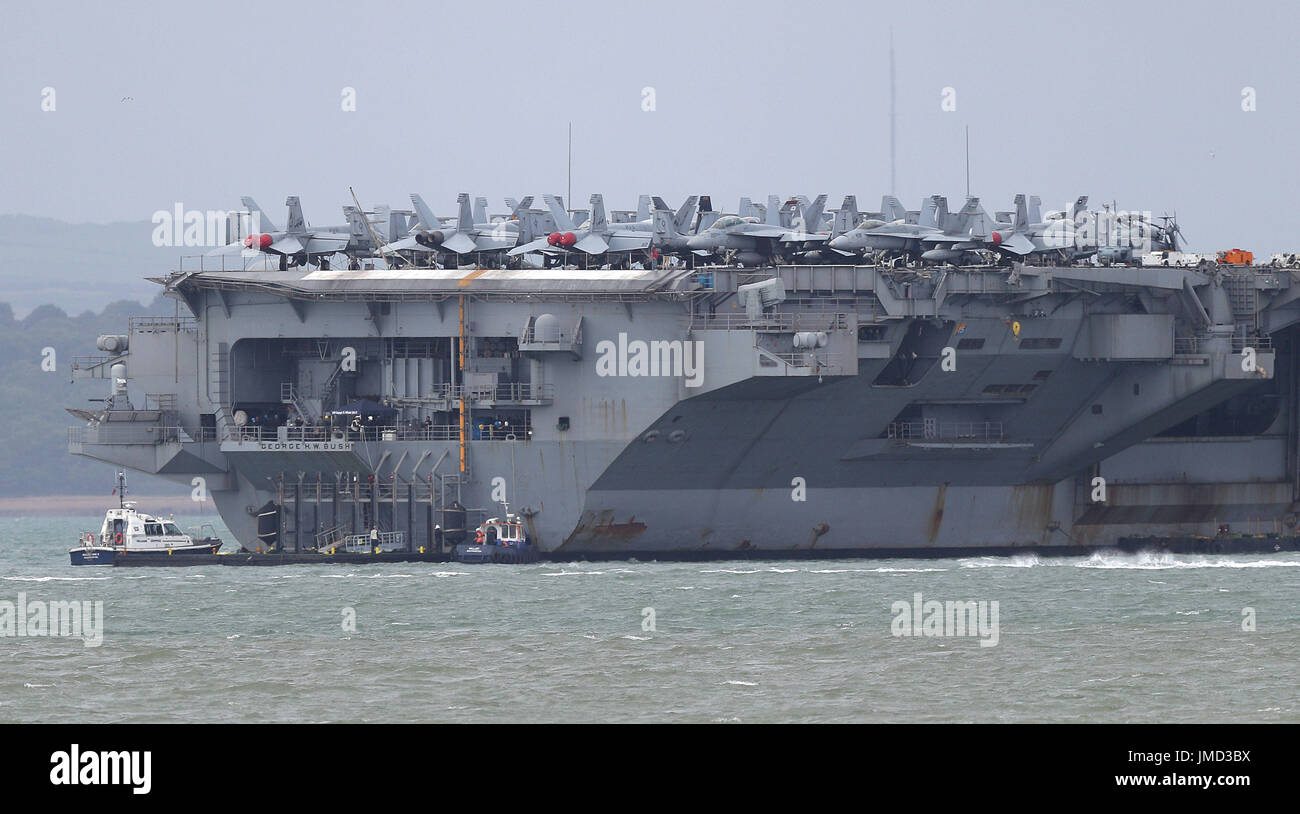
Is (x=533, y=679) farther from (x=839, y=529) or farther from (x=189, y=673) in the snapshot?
(x=839, y=529)

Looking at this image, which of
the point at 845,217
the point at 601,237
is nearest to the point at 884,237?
the point at 845,217

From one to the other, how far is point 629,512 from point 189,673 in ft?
63.4

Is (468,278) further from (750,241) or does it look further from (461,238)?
(750,241)

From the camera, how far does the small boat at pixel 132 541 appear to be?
5066 centimetres

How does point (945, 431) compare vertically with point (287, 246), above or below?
Answer: below

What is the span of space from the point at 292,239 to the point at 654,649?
78.2ft

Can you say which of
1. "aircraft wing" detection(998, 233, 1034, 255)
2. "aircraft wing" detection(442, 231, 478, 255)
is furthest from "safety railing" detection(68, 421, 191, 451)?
"aircraft wing" detection(998, 233, 1034, 255)

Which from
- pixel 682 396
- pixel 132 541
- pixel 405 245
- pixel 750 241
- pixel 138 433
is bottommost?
pixel 132 541

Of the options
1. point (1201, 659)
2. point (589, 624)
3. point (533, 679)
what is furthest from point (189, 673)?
point (1201, 659)

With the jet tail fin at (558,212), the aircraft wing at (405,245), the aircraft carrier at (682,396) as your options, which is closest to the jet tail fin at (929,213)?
the aircraft carrier at (682,396)

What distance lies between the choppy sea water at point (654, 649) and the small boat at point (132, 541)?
3993 millimetres

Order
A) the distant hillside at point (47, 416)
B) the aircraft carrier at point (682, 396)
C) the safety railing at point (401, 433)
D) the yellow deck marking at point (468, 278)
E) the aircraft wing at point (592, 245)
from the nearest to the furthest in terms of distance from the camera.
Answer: the aircraft carrier at point (682, 396)
the yellow deck marking at point (468, 278)
the safety railing at point (401, 433)
the aircraft wing at point (592, 245)
the distant hillside at point (47, 416)

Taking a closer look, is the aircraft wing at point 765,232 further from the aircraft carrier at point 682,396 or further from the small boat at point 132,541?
the small boat at point 132,541

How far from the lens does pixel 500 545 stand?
46.8 metres
